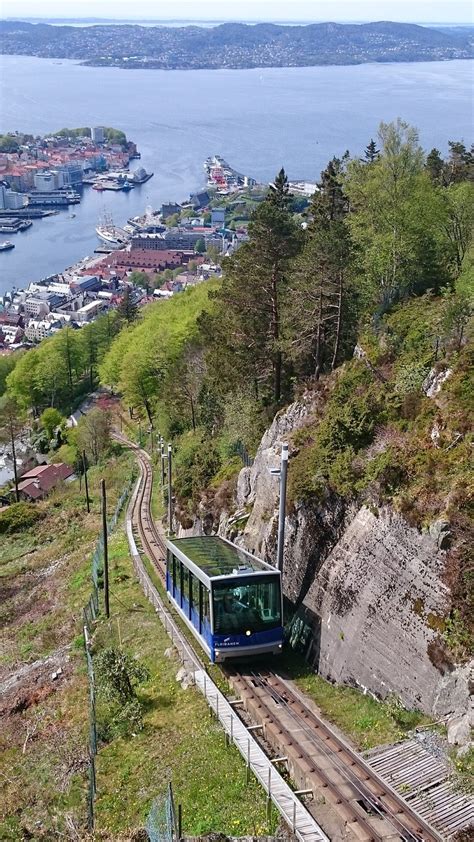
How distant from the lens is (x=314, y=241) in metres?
26.9

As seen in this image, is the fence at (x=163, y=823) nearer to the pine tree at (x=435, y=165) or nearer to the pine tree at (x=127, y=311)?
the pine tree at (x=435, y=165)

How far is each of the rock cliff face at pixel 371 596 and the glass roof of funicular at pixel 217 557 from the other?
143 cm

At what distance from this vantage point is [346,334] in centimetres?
2945

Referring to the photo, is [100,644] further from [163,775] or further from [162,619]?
[163,775]

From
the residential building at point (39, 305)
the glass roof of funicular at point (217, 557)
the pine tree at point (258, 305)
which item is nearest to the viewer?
the glass roof of funicular at point (217, 557)

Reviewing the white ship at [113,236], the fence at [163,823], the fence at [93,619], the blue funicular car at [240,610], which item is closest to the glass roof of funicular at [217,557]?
the blue funicular car at [240,610]

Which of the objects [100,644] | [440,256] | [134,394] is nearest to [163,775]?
[100,644]

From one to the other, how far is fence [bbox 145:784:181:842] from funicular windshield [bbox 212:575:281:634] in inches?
198

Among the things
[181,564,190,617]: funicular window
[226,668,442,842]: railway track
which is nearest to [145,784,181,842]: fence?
[226,668,442,842]: railway track

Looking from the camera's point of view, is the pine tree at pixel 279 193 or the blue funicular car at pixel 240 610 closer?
the blue funicular car at pixel 240 610

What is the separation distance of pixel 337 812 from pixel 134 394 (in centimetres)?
5220

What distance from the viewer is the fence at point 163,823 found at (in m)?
11.7

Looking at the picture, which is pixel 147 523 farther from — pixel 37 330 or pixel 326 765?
pixel 37 330

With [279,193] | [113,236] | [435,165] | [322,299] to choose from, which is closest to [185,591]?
[322,299]
